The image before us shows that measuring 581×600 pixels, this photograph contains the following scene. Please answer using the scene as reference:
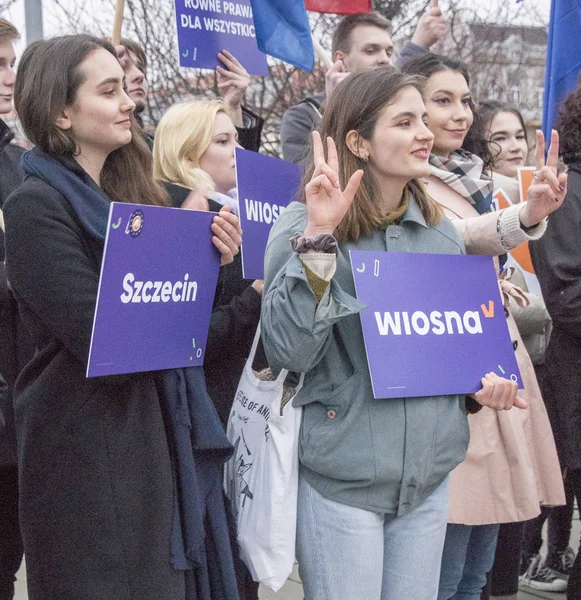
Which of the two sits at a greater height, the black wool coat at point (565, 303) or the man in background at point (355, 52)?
the man in background at point (355, 52)

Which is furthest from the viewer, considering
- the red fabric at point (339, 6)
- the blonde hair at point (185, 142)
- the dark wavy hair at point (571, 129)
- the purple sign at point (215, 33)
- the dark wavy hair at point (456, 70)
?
the red fabric at point (339, 6)

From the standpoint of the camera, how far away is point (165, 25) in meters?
10.1

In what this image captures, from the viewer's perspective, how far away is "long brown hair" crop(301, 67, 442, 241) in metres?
2.76

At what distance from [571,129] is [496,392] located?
1565mm

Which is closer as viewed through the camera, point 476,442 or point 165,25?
point 476,442

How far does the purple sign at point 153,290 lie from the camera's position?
2.41 m

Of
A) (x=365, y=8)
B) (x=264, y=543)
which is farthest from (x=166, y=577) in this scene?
(x=365, y=8)

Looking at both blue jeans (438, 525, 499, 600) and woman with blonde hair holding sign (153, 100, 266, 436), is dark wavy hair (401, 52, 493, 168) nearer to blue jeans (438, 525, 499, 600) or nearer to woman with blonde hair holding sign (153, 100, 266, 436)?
woman with blonde hair holding sign (153, 100, 266, 436)

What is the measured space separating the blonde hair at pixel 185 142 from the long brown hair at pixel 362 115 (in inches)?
33.4

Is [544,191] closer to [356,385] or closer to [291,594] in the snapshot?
[356,385]

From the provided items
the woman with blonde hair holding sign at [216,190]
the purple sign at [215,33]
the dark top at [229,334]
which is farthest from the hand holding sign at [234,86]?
the dark top at [229,334]

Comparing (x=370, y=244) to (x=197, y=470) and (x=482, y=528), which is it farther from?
(x=482, y=528)

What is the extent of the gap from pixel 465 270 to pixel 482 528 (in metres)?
1.08

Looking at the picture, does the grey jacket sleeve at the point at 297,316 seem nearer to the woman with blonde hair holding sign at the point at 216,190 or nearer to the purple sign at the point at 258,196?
the woman with blonde hair holding sign at the point at 216,190
